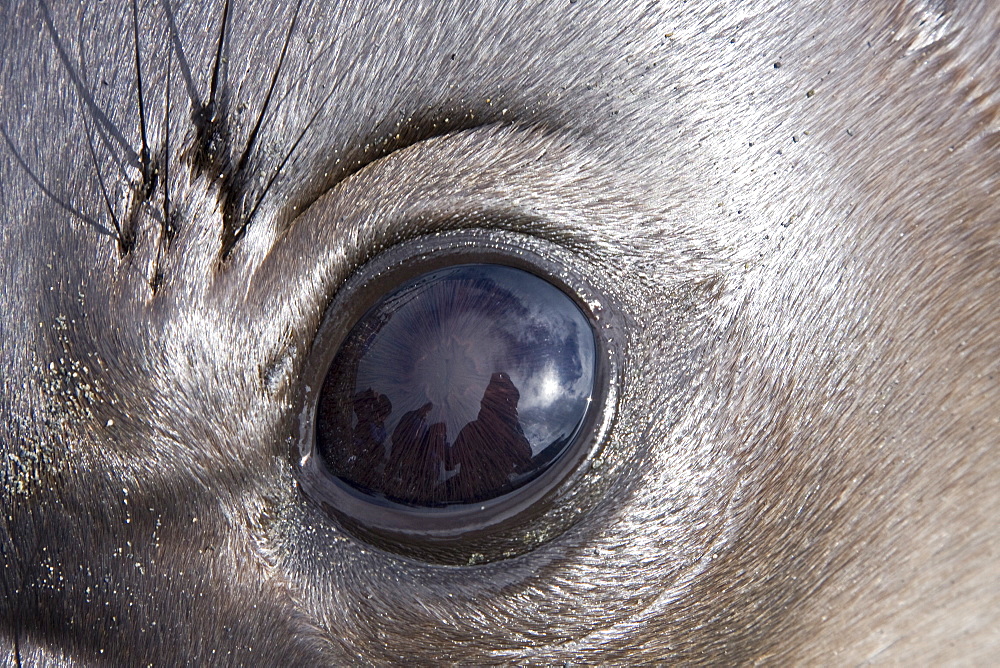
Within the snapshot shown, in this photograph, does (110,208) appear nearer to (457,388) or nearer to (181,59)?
(181,59)

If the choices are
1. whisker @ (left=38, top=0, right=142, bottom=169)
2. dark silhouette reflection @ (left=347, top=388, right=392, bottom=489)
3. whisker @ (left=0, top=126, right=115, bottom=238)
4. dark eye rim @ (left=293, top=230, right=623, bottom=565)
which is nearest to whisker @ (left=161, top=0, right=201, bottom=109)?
whisker @ (left=38, top=0, right=142, bottom=169)

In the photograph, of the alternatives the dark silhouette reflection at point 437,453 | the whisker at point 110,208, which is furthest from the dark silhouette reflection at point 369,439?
the whisker at point 110,208

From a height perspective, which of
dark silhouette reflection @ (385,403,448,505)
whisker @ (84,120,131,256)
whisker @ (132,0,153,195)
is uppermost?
whisker @ (132,0,153,195)

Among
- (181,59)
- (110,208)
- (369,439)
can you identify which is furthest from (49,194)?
(369,439)

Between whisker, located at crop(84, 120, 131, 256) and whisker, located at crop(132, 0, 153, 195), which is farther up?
whisker, located at crop(132, 0, 153, 195)

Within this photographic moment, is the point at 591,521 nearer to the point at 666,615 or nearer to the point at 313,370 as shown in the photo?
the point at 666,615

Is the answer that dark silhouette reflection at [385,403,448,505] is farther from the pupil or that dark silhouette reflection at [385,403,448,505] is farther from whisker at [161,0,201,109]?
whisker at [161,0,201,109]
